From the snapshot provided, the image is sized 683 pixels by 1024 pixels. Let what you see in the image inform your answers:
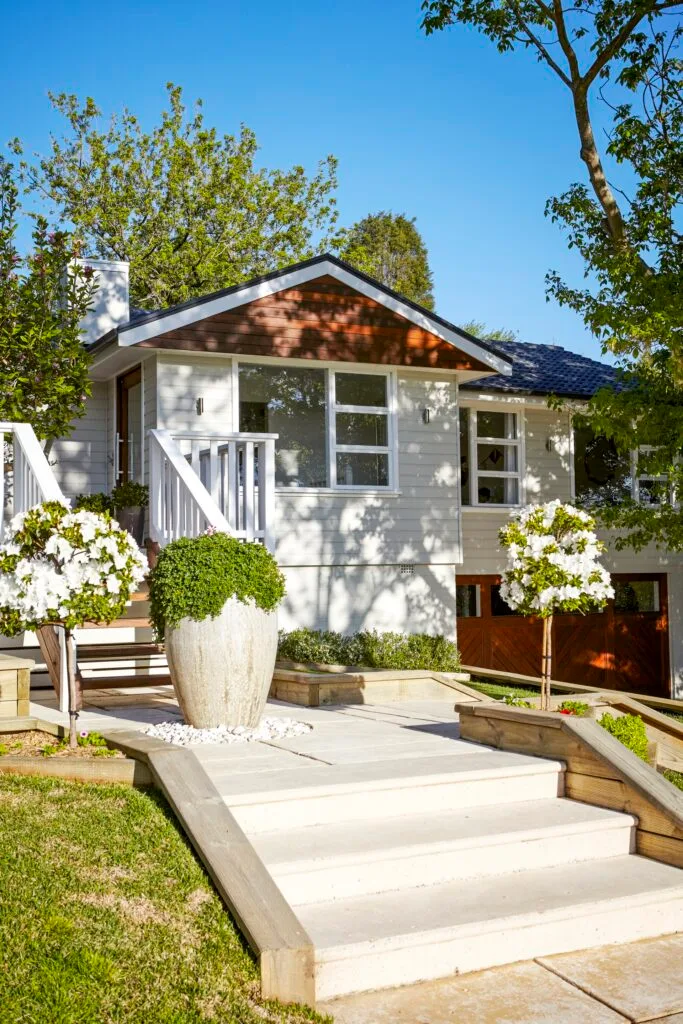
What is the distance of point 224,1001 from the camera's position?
3947 mm

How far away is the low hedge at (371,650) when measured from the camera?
504 inches

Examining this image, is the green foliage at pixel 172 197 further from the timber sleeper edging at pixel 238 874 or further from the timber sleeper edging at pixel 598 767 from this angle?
the timber sleeper edging at pixel 238 874

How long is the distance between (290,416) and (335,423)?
641mm

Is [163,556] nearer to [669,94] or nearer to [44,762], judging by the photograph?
[44,762]

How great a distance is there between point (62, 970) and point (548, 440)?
15091 mm

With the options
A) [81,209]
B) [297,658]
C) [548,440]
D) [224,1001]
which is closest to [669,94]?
[548,440]

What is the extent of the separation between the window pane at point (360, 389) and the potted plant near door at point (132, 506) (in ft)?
10.3

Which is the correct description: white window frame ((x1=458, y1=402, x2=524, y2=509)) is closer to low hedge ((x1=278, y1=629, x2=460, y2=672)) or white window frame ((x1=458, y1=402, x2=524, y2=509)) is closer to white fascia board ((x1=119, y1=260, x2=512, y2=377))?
white fascia board ((x1=119, y1=260, x2=512, y2=377))

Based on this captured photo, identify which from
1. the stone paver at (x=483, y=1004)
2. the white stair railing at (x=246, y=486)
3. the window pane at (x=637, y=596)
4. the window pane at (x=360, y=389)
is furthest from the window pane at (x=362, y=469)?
the stone paver at (x=483, y=1004)

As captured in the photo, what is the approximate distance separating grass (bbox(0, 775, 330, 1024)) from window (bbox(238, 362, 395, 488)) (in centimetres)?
898

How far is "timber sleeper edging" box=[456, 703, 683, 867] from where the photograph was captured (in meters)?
5.83

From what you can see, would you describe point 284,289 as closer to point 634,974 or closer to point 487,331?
point 634,974

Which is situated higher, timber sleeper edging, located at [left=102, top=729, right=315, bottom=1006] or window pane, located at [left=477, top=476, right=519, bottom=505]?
window pane, located at [left=477, top=476, right=519, bottom=505]

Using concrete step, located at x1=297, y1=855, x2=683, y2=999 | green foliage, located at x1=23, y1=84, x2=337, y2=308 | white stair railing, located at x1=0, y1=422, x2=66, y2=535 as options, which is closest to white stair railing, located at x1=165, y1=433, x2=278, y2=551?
white stair railing, located at x1=0, y1=422, x2=66, y2=535
